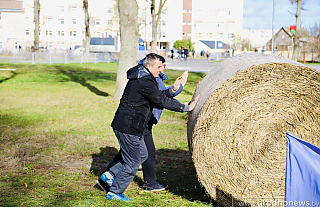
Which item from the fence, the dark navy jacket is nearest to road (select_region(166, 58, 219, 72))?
the fence

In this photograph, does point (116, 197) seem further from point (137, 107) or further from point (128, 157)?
point (137, 107)

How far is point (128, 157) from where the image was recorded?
5727 mm

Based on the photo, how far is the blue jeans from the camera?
5621 mm

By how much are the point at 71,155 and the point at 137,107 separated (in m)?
3.30

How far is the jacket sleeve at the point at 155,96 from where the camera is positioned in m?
5.51

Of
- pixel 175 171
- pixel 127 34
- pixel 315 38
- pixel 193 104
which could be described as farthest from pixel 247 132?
pixel 315 38

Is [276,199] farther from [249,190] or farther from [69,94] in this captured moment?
[69,94]

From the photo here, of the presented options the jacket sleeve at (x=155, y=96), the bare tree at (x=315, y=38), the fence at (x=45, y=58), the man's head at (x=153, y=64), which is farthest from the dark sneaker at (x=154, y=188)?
the bare tree at (x=315, y=38)

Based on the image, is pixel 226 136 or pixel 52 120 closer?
pixel 226 136

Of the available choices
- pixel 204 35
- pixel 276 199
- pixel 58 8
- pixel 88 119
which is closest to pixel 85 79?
pixel 88 119

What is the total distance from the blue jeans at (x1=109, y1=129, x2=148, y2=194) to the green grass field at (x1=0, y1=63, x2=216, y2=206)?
27cm

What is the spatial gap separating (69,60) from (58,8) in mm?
47202

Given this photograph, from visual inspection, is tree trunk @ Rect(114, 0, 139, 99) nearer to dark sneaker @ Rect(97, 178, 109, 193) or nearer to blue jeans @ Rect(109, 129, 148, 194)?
dark sneaker @ Rect(97, 178, 109, 193)

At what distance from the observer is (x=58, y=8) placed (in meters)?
85.5
